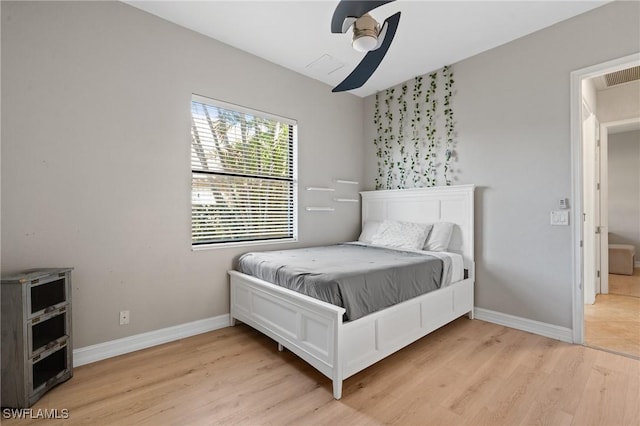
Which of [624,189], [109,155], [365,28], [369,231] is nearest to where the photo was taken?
[365,28]

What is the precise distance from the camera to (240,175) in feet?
10.5

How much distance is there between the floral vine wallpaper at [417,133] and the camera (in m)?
3.49

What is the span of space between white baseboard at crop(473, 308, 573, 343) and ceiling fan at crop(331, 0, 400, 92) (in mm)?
→ 2746

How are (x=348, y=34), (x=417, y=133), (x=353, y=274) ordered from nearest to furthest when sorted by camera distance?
(x=353, y=274) → (x=348, y=34) → (x=417, y=133)

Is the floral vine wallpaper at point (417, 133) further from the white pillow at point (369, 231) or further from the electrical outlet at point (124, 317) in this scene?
the electrical outlet at point (124, 317)

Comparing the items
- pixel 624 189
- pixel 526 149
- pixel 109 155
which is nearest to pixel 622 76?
pixel 526 149

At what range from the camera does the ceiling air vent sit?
338 cm

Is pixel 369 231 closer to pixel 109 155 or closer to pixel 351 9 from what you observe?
pixel 351 9

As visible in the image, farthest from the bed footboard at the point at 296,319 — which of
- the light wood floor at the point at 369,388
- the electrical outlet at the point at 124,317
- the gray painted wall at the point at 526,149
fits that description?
the gray painted wall at the point at 526,149

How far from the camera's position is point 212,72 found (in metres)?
2.97

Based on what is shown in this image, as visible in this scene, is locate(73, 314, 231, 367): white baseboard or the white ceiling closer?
locate(73, 314, 231, 367): white baseboard

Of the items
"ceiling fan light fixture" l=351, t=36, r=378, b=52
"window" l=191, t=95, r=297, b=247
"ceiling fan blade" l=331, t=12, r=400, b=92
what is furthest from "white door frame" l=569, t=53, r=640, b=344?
"window" l=191, t=95, r=297, b=247

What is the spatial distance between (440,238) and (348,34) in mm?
2331

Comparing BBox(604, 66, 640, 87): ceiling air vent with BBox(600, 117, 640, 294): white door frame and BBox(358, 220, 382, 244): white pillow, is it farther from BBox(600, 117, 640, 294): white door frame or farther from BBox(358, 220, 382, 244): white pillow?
BBox(358, 220, 382, 244): white pillow
